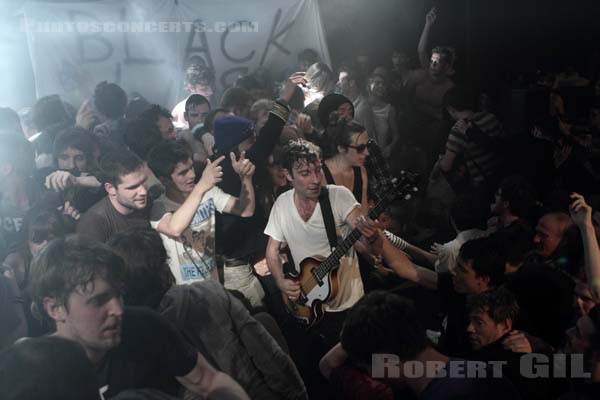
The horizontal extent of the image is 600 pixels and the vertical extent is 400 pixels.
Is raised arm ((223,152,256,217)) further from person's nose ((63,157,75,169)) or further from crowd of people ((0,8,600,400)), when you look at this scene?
person's nose ((63,157,75,169))

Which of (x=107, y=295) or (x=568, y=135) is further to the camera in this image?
(x=568, y=135)

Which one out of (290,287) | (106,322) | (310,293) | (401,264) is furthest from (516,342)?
(106,322)

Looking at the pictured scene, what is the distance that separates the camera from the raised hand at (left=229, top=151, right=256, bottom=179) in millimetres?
3387

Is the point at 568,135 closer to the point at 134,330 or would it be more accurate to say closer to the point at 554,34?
the point at 554,34

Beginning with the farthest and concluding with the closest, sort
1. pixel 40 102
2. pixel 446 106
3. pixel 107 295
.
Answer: pixel 446 106
pixel 40 102
pixel 107 295

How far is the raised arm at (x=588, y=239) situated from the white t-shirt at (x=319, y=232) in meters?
1.08

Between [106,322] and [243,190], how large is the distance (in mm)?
857

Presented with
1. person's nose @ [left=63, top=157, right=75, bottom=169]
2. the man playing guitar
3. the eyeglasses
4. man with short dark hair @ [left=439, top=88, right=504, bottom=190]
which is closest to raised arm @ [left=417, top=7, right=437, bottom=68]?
man with short dark hair @ [left=439, top=88, right=504, bottom=190]

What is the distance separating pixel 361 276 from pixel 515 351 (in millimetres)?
802

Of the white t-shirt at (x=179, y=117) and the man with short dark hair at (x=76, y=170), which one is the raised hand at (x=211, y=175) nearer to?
the white t-shirt at (x=179, y=117)

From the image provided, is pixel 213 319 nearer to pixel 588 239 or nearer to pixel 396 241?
pixel 396 241

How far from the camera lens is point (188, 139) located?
135 inches

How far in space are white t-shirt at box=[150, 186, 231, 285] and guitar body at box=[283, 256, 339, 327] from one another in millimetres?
427

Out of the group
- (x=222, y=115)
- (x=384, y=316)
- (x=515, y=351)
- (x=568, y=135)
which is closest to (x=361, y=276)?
(x=384, y=316)
